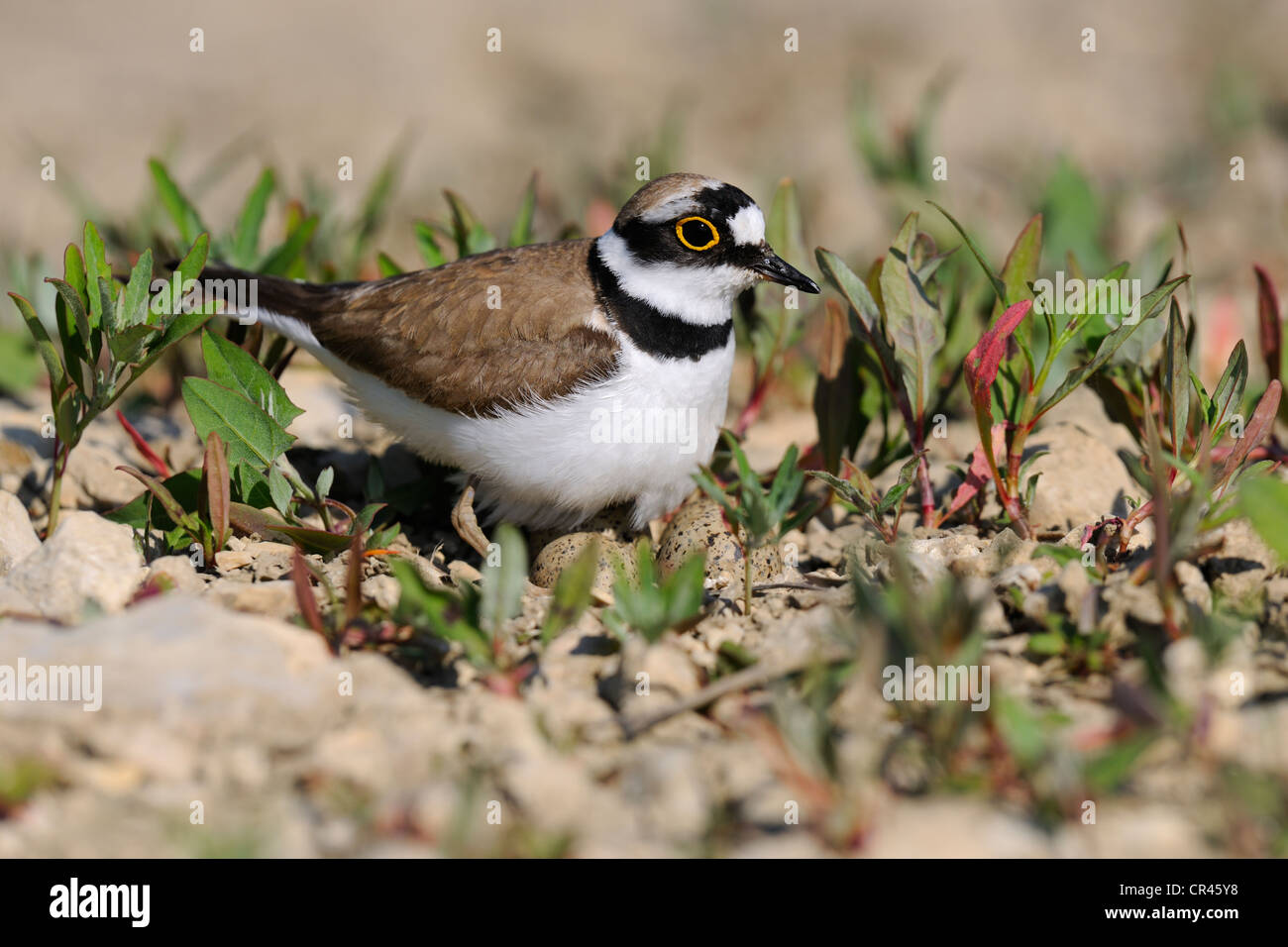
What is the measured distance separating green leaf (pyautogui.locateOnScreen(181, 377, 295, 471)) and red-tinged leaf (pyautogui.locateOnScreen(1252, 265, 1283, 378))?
12.3 ft

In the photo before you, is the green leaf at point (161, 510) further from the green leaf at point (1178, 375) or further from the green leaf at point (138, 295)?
the green leaf at point (1178, 375)

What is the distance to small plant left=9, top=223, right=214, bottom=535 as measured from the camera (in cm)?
402

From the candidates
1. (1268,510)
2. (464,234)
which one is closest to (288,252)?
(464,234)

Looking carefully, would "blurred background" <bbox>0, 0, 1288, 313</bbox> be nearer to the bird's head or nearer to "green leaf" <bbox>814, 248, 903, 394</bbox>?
the bird's head

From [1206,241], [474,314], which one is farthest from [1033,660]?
[1206,241]

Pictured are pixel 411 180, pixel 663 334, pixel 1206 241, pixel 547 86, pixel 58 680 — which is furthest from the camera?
pixel 547 86

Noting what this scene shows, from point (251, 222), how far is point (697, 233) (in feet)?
7.51

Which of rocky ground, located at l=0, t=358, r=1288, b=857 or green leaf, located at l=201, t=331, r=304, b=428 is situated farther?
green leaf, located at l=201, t=331, r=304, b=428

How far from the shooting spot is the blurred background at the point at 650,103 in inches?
320

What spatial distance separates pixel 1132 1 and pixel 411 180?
7.11m

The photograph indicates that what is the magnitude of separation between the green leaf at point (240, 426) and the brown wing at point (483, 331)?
51 centimetres

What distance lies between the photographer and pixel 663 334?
4395 mm

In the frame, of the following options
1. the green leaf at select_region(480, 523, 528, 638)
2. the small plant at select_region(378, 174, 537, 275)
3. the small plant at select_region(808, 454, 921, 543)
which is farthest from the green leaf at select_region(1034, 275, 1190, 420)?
the small plant at select_region(378, 174, 537, 275)

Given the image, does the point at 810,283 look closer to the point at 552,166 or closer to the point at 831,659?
the point at 831,659
